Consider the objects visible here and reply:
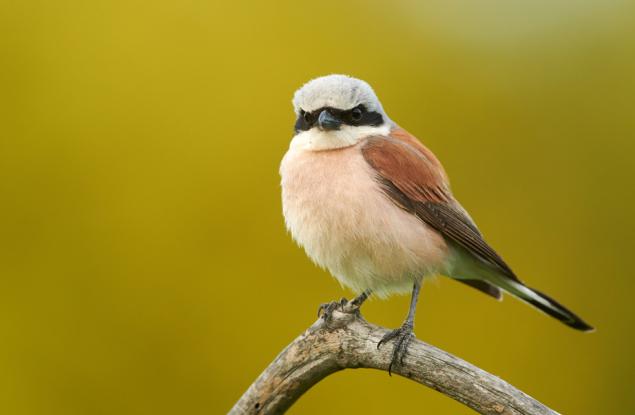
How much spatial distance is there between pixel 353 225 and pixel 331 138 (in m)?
0.53

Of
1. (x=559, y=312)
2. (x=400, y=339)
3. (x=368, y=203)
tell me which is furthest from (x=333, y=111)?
(x=559, y=312)

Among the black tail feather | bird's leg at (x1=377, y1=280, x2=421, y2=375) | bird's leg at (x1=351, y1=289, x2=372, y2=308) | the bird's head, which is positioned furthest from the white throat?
the black tail feather

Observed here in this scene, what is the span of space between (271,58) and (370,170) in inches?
86.5

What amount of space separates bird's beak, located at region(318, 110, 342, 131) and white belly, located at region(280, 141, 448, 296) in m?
0.13

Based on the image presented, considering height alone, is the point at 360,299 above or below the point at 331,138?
below

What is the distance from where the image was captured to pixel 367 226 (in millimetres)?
4383

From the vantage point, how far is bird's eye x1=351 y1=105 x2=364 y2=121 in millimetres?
4695

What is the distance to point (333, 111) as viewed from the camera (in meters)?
4.63

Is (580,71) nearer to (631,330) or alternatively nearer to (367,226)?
(631,330)

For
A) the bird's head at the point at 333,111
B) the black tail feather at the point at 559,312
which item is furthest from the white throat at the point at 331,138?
the black tail feather at the point at 559,312

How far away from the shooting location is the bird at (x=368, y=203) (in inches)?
174

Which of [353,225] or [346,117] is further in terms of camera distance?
[346,117]

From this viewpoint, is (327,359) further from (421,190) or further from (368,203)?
(421,190)

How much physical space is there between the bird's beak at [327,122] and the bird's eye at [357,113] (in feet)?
0.34
